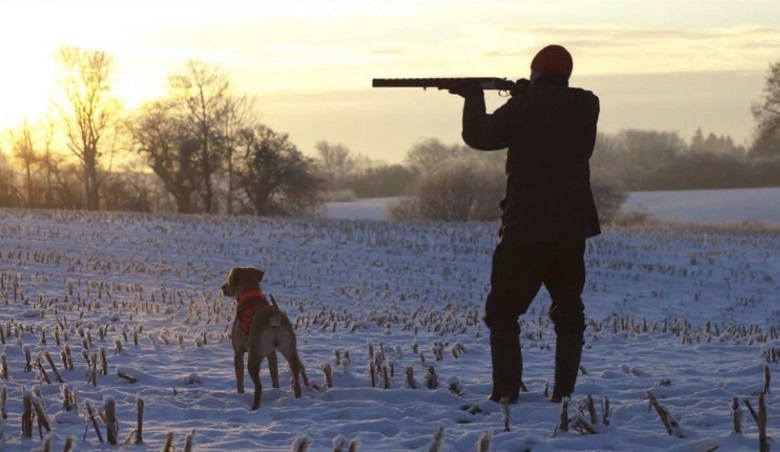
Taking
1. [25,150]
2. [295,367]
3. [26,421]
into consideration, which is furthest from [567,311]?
[25,150]

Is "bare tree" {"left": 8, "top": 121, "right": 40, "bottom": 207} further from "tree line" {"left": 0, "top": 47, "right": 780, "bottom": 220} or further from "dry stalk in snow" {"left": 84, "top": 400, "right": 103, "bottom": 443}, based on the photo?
"dry stalk in snow" {"left": 84, "top": 400, "right": 103, "bottom": 443}

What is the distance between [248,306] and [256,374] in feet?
2.19

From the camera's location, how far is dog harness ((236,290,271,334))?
687cm

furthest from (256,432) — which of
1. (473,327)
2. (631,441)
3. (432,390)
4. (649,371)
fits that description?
(473,327)

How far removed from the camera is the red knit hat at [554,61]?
593cm

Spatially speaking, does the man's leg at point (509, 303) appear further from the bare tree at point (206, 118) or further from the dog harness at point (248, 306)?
the bare tree at point (206, 118)

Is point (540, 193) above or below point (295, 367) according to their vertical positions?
above

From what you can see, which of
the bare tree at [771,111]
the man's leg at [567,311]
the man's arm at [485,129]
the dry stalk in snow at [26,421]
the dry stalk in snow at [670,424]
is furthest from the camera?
the bare tree at [771,111]

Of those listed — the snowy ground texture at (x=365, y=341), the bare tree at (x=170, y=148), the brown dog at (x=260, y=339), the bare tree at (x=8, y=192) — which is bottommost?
the snowy ground texture at (x=365, y=341)

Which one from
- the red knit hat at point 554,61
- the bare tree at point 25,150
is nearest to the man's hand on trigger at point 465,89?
the red knit hat at point 554,61

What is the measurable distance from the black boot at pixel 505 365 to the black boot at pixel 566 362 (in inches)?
11.1

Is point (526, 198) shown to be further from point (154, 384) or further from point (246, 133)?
point (246, 133)

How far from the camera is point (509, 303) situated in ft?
19.9

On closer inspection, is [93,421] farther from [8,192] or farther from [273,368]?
[8,192]
